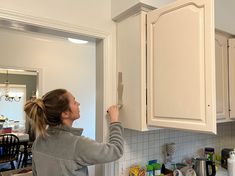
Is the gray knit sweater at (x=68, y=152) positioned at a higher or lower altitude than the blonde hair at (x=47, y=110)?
lower

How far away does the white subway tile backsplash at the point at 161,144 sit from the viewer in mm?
1686

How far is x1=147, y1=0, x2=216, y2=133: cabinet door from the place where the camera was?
1.11 m

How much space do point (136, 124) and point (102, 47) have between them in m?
0.62

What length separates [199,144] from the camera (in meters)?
2.29

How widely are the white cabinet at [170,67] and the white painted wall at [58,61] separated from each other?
100 inches

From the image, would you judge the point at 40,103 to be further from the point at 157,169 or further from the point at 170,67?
the point at 157,169

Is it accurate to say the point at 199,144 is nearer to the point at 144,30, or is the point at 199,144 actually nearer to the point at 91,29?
the point at 144,30

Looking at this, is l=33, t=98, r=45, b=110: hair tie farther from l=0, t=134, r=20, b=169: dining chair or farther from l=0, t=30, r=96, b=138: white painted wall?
l=0, t=134, r=20, b=169: dining chair

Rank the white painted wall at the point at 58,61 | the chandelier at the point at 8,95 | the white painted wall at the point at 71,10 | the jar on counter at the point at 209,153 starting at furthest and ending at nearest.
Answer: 1. the chandelier at the point at 8,95
2. the white painted wall at the point at 58,61
3. the jar on counter at the point at 209,153
4. the white painted wall at the point at 71,10

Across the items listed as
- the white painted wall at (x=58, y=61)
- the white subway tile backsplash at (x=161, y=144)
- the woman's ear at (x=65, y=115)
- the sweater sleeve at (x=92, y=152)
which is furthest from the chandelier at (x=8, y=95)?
the sweater sleeve at (x=92, y=152)

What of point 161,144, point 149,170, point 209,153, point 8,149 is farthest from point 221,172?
point 8,149

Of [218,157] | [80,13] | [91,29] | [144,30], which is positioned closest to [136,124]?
[144,30]

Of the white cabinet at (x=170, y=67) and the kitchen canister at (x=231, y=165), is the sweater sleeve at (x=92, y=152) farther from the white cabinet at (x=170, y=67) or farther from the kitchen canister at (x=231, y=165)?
the kitchen canister at (x=231, y=165)

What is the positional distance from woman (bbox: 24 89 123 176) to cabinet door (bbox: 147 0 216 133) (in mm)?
350
